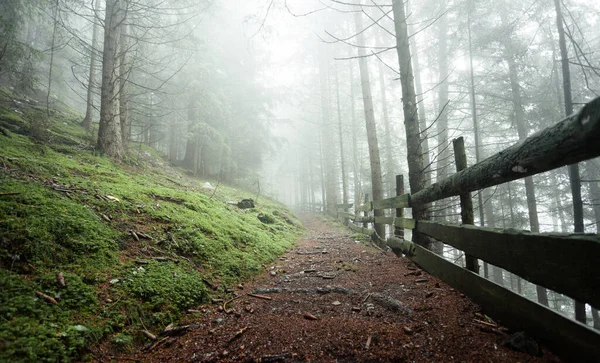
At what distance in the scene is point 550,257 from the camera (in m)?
1.47

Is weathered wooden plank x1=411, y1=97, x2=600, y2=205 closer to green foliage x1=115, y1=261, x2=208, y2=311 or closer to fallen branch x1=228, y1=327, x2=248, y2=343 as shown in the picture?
fallen branch x1=228, y1=327, x2=248, y2=343

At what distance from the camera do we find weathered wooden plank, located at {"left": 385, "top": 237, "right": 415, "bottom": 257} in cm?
418

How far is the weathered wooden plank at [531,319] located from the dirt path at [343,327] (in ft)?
0.33

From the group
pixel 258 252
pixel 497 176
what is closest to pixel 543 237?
pixel 497 176

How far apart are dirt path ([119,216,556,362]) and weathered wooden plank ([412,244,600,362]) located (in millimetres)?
100

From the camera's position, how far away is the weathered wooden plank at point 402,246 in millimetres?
4176

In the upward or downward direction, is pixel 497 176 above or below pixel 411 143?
below

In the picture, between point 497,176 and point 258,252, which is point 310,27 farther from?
point 497,176

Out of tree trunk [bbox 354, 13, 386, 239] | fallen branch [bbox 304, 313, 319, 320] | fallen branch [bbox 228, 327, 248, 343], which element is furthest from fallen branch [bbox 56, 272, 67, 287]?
tree trunk [bbox 354, 13, 386, 239]

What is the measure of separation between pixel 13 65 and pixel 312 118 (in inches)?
905

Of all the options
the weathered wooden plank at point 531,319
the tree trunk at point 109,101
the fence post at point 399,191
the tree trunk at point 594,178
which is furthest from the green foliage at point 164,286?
the tree trunk at point 594,178

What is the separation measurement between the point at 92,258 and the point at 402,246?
177 inches

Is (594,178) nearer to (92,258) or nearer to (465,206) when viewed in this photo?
(465,206)

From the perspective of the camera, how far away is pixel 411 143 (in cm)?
454
